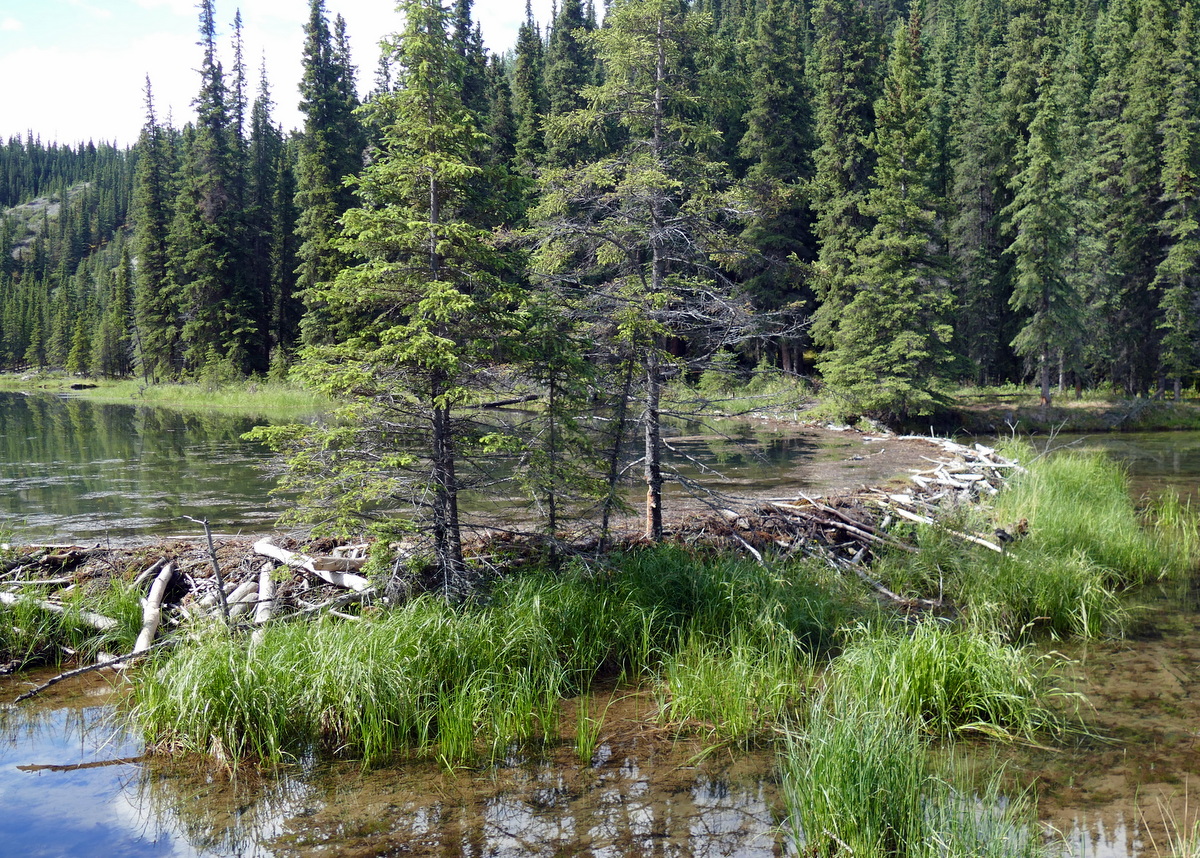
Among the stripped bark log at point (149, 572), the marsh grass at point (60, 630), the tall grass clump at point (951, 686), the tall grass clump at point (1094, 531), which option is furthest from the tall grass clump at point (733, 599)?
the stripped bark log at point (149, 572)

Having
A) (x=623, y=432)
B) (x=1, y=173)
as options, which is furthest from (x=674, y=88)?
(x=1, y=173)

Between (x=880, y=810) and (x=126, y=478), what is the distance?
58.2ft

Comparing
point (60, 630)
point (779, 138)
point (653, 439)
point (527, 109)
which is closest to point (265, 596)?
point (60, 630)

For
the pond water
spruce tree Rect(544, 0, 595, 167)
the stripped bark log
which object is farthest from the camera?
spruce tree Rect(544, 0, 595, 167)

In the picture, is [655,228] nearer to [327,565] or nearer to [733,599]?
[733,599]

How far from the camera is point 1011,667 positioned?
20.9 ft

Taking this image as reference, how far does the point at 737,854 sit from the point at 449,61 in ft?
23.0

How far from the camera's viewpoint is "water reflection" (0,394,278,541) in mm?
12516

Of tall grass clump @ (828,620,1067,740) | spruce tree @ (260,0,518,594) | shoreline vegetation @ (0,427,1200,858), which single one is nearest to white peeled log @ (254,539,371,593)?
shoreline vegetation @ (0,427,1200,858)

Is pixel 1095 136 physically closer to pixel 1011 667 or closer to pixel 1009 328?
pixel 1009 328

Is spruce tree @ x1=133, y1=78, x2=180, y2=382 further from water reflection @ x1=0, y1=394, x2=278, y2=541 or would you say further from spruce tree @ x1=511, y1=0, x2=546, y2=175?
spruce tree @ x1=511, y1=0, x2=546, y2=175

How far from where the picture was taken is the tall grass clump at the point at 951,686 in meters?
5.95

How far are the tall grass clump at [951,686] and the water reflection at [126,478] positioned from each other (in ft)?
21.8

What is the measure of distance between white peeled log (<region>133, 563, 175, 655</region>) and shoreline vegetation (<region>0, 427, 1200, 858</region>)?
123 mm
